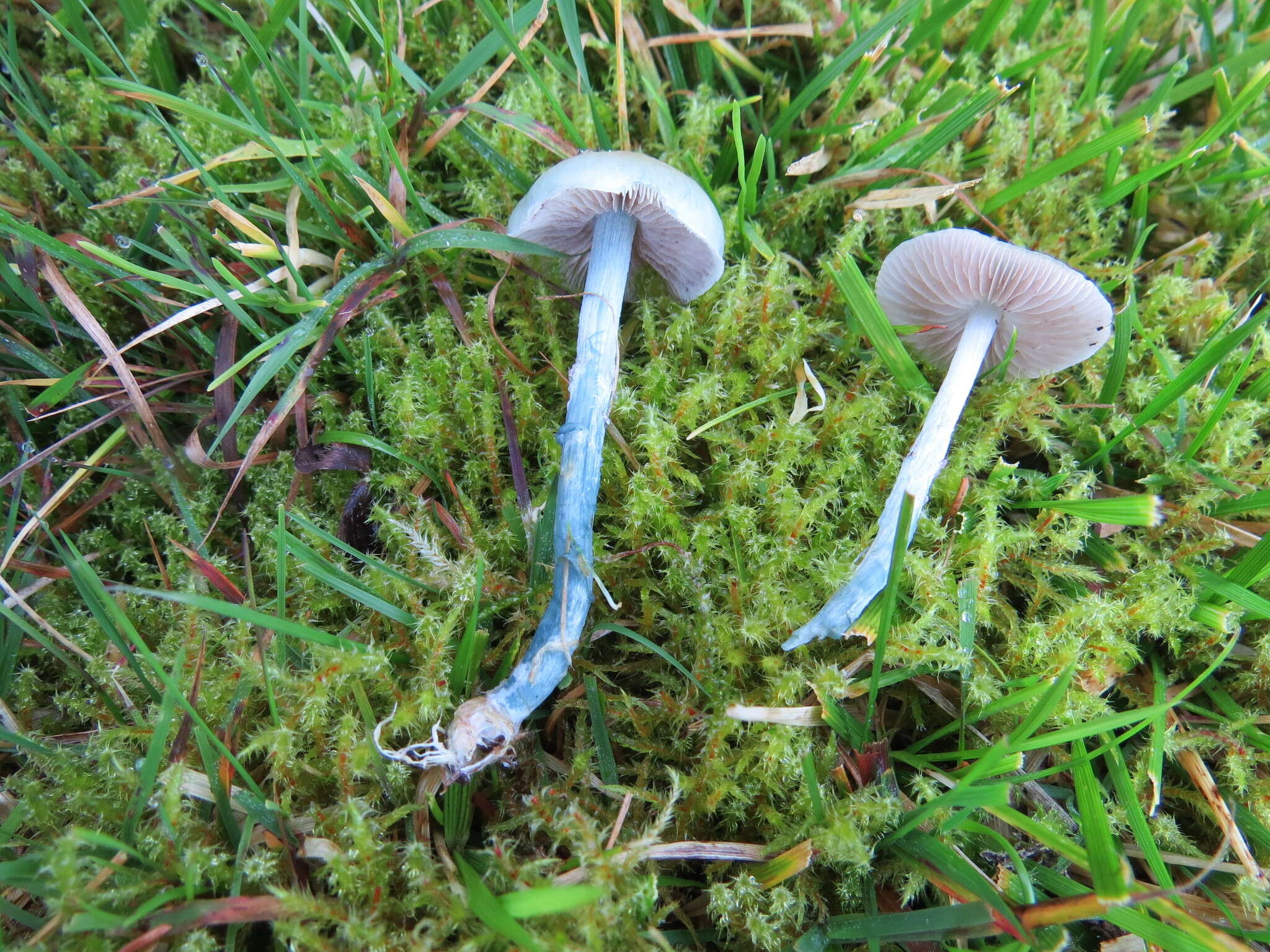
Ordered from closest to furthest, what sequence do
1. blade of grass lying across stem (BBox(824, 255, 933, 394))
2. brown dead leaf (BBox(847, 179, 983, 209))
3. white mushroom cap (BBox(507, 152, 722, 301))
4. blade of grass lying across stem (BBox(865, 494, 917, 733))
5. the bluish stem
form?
blade of grass lying across stem (BBox(865, 494, 917, 733))
the bluish stem
white mushroom cap (BBox(507, 152, 722, 301))
blade of grass lying across stem (BBox(824, 255, 933, 394))
brown dead leaf (BBox(847, 179, 983, 209))

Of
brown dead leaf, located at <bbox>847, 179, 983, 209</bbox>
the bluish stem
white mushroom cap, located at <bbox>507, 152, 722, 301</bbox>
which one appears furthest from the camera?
brown dead leaf, located at <bbox>847, 179, 983, 209</bbox>

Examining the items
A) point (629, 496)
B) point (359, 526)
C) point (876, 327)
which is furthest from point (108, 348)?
point (876, 327)

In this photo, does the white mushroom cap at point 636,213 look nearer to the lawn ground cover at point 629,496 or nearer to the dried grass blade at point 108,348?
the lawn ground cover at point 629,496

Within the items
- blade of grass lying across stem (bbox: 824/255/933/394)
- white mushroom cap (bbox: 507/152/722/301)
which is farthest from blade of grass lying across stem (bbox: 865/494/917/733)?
white mushroom cap (bbox: 507/152/722/301)

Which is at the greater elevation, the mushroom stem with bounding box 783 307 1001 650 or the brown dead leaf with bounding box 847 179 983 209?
the brown dead leaf with bounding box 847 179 983 209

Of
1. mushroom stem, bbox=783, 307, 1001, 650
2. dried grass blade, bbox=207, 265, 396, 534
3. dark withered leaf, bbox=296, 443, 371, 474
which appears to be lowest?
mushroom stem, bbox=783, 307, 1001, 650

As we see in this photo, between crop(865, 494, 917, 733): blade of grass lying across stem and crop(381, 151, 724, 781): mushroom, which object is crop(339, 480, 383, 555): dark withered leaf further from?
crop(865, 494, 917, 733): blade of grass lying across stem
